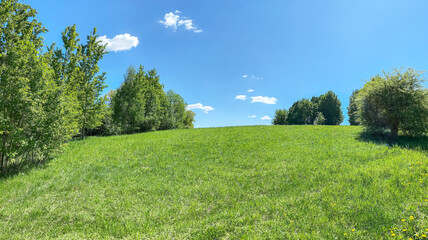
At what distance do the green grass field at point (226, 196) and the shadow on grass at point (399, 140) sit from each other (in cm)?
36

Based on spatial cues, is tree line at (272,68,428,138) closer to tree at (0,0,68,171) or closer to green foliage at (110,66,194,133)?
tree at (0,0,68,171)

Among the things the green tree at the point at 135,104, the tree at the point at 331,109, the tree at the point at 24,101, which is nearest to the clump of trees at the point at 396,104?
the tree at the point at 24,101

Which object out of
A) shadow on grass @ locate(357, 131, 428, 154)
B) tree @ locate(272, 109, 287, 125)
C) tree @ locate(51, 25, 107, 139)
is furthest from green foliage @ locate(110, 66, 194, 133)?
tree @ locate(272, 109, 287, 125)

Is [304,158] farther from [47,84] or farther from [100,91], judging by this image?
[100,91]

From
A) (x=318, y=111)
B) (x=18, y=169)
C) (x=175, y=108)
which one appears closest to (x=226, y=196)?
(x=18, y=169)

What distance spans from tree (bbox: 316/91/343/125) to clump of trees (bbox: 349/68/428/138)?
4829 cm

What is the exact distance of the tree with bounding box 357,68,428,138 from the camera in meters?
12.0

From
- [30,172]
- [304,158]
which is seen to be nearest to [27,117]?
[30,172]

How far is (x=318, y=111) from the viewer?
59250 millimetres

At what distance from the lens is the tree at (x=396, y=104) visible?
12.0 metres

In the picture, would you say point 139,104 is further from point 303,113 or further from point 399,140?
point 303,113

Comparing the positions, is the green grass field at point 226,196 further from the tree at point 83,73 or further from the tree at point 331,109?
the tree at point 331,109

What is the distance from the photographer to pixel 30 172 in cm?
866

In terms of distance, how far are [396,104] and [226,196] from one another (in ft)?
45.2
